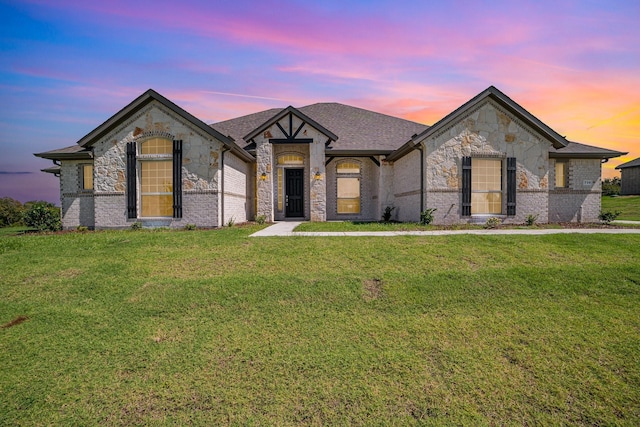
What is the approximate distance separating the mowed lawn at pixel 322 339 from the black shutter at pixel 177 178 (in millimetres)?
5531

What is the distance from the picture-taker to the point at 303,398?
411 centimetres

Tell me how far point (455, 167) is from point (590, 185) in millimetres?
7965

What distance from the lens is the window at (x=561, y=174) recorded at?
16.8 m

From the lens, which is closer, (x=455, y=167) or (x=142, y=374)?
(x=142, y=374)

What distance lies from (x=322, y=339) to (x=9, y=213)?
3062cm

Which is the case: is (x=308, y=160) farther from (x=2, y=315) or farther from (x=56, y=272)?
(x=2, y=315)

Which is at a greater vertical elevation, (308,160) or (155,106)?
(155,106)

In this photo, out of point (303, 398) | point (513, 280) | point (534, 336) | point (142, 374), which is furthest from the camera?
point (513, 280)

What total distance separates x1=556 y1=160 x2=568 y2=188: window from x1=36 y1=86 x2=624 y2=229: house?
50 millimetres

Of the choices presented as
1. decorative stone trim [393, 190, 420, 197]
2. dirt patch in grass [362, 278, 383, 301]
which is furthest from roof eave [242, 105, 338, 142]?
dirt patch in grass [362, 278, 383, 301]

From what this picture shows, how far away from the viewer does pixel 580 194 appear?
16719 mm

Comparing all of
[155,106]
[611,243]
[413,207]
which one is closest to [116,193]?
[155,106]

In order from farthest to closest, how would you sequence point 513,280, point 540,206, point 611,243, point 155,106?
point 540,206 < point 155,106 < point 611,243 < point 513,280

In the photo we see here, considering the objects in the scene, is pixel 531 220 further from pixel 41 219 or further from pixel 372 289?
pixel 41 219
